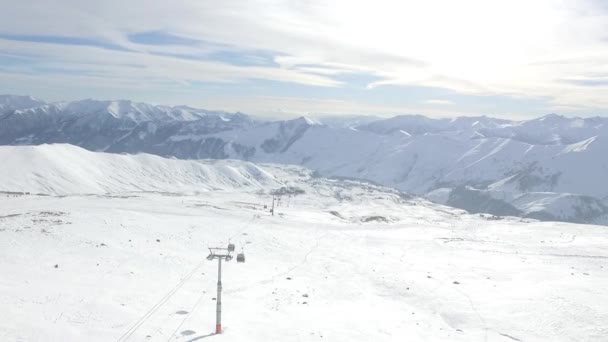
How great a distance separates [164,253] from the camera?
43781 mm

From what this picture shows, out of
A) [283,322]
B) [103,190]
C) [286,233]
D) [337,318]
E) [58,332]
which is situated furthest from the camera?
[103,190]

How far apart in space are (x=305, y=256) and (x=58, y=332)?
1198 inches

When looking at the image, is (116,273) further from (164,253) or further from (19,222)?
(19,222)

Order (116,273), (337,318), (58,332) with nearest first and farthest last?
1. (58,332)
2. (337,318)
3. (116,273)

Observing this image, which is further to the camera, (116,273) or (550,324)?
(116,273)

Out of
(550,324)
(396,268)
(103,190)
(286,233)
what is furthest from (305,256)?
(103,190)

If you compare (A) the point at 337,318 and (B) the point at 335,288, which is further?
(B) the point at 335,288

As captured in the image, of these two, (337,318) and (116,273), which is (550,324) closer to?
(337,318)

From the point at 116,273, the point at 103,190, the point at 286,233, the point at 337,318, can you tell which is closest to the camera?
the point at 337,318

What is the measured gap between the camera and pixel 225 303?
102ft

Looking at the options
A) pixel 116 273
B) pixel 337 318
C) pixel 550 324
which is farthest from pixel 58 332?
pixel 550 324

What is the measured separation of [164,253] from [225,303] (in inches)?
585

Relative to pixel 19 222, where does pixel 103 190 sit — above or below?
below

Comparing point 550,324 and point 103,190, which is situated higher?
point 550,324
